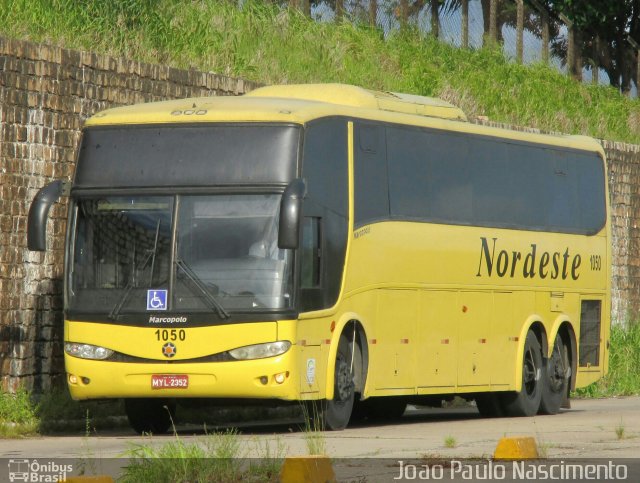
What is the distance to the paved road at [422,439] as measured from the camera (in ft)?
46.4

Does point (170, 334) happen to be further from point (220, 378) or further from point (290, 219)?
point (290, 219)

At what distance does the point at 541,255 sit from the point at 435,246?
2869 mm

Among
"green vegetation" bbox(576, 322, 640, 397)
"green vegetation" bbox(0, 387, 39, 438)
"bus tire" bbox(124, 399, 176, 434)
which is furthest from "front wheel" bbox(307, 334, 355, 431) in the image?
"green vegetation" bbox(576, 322, 640, 397)

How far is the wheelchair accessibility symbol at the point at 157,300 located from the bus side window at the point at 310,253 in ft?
4.34

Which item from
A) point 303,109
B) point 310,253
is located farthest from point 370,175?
point 310,253

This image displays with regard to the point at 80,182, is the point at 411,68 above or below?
above

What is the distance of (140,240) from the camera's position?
1762 centimetres

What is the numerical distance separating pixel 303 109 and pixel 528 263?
5.42 m

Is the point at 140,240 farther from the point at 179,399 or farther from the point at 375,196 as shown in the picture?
the point at 375,196

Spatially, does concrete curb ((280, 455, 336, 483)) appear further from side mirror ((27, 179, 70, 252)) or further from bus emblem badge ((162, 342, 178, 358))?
side mirror ((27, 179, 70, 252))

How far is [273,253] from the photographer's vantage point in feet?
56.7

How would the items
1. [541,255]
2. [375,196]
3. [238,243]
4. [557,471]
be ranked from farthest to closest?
[541,255]
[375,196]
[238,243]
[557,471]

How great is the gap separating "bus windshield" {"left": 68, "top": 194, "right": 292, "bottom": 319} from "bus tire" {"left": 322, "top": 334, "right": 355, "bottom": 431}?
133cm

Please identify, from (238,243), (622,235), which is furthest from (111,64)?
(622,235)
